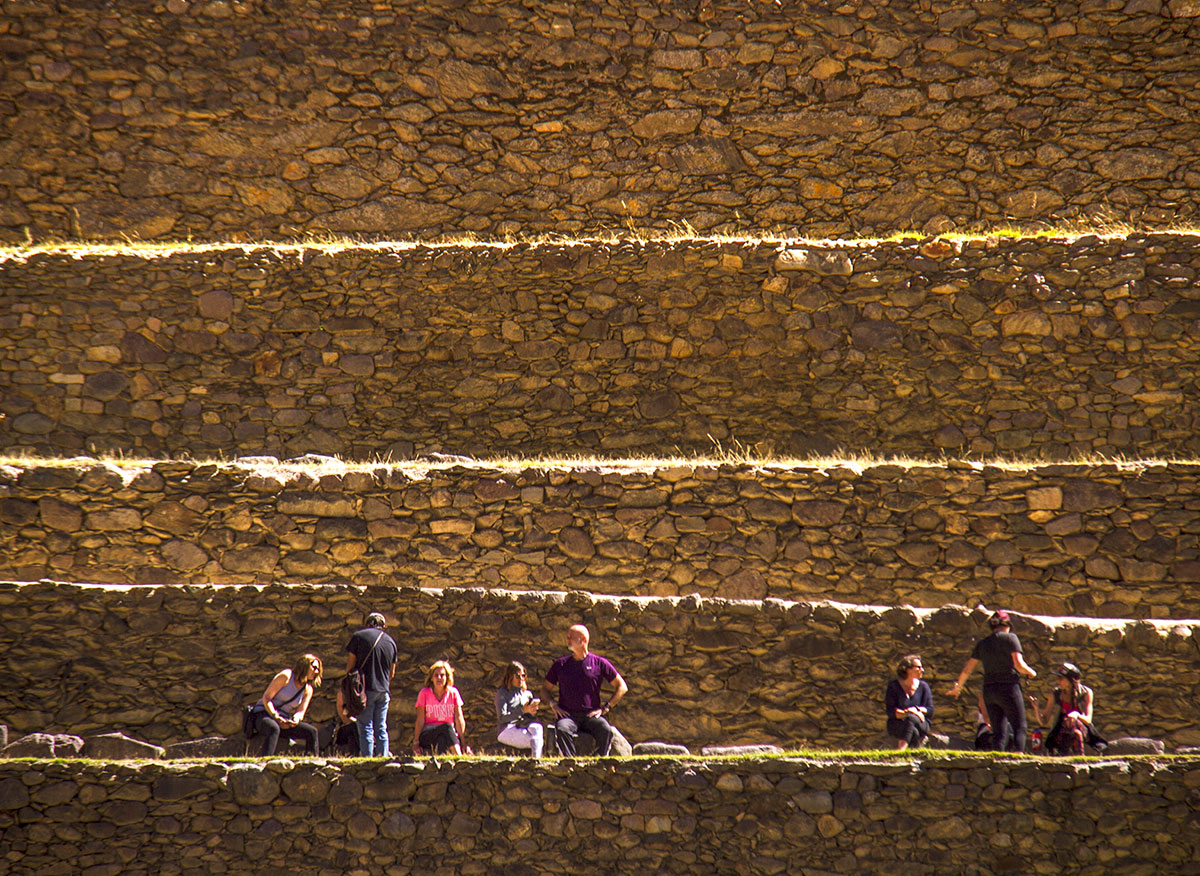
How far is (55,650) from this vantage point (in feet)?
29.6

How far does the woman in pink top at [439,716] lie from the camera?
7.94 metres

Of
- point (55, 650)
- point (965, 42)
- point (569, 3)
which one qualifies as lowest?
point (55, 650)

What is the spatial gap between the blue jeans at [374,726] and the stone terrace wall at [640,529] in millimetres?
1609

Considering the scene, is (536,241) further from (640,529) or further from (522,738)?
(522,738)

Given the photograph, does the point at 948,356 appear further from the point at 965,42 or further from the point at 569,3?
the point at 569,3

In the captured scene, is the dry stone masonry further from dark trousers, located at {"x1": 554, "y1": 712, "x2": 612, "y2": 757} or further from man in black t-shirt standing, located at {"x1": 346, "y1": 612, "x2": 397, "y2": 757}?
man in black t-shirt standing, located at {"x1": 346, "y1": 612, "x2": 397, "y2": 757}

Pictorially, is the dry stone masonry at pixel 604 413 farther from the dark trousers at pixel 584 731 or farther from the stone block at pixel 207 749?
the dark trousers at pixel 584 731

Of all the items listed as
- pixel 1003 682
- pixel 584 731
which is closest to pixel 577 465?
pixel 584 731

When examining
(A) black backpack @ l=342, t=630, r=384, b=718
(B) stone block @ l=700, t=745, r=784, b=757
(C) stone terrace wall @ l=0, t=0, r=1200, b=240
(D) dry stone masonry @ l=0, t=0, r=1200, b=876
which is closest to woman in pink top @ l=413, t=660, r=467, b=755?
(A) black backpack @ l=342, t=630, r=384, b=718

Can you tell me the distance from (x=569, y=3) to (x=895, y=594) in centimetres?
900

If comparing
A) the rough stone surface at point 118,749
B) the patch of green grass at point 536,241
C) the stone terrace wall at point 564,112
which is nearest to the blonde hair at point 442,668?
the rough stone surface at point 118,749

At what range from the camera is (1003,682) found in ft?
26.5

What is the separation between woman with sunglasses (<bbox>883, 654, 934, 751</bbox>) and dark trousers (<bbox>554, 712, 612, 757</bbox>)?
203cm

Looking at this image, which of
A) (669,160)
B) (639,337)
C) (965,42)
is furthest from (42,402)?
(965,42)
